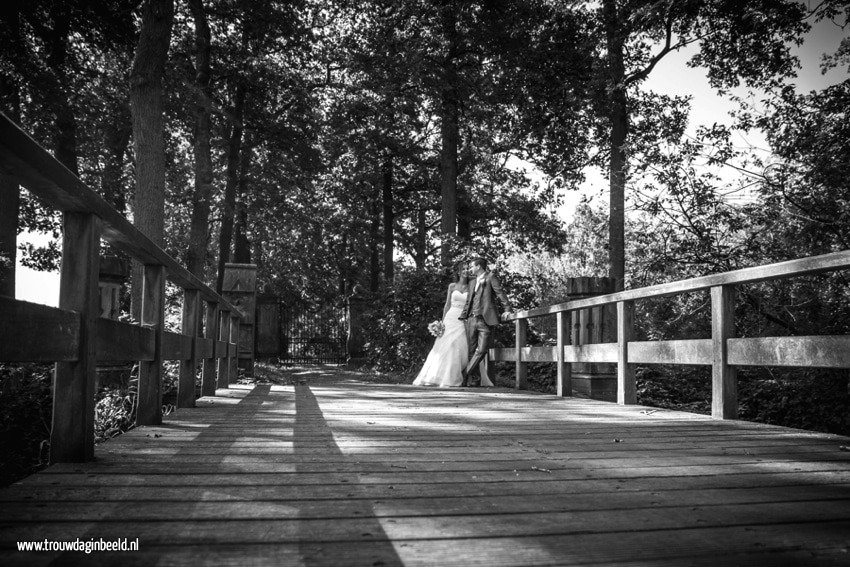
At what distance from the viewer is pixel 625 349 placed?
6.80 meters

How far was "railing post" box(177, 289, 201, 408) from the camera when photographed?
5847 millimetres

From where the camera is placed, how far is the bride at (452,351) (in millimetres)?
11758

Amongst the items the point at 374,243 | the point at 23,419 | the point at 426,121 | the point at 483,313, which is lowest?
the point at 23,419

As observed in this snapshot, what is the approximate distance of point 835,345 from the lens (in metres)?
3.98

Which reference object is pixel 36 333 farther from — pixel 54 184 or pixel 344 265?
pixel 344 265

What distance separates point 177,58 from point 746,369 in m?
15.5

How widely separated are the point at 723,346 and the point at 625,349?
5.58 feet

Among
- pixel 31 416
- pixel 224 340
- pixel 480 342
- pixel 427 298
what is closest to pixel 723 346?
pixel 480 342

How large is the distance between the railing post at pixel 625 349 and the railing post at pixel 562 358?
4.70ft

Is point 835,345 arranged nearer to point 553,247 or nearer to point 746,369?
point 746,369

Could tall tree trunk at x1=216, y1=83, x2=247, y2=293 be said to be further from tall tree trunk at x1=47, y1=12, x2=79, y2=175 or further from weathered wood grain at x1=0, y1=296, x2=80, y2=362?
weathered wood grain at x1=0, y1=296, x2=80, y2=362

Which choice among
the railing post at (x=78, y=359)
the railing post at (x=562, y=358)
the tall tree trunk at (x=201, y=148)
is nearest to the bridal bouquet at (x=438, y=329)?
the railing post at (x=562, y=358)

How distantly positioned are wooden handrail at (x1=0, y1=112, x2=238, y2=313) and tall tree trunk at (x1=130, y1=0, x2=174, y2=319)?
7.39 m

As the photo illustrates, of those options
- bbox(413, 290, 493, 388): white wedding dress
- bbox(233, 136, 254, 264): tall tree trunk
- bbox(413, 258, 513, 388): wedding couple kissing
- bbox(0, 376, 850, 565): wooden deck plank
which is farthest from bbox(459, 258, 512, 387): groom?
bbox(233, 136, 254, 264): tall tree trunk
